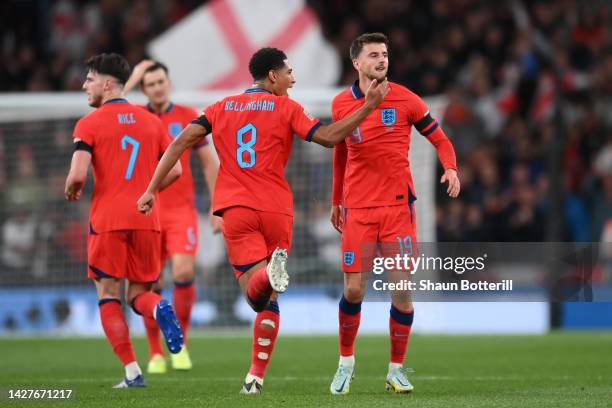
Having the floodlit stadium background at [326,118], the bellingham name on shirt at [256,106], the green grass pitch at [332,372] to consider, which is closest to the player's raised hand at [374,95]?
the bellingham name on shirt at [256,106]

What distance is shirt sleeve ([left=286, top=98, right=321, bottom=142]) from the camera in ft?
24.7

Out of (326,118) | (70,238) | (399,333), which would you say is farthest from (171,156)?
(70,238)

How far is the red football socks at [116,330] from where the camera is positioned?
828 centimetres

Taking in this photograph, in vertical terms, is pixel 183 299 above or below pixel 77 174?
below

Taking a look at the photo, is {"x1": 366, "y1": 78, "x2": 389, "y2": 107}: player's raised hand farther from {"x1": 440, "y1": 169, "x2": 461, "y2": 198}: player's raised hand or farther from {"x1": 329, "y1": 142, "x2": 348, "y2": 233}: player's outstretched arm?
{"x1": 329, "y1": 142, "x2": 348, "y2": 233}: player's outstretched arm

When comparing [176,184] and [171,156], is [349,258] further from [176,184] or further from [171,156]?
[176,184]

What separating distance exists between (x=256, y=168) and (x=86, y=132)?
4.54 ft

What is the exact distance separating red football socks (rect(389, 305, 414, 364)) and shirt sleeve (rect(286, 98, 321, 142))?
1.39 meters

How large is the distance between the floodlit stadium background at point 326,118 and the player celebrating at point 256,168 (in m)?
6.47

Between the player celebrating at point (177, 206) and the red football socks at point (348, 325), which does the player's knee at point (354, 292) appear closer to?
the red football socks at point (348, 325)

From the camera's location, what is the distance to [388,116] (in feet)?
26.7

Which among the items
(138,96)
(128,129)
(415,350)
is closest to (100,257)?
(128,129)

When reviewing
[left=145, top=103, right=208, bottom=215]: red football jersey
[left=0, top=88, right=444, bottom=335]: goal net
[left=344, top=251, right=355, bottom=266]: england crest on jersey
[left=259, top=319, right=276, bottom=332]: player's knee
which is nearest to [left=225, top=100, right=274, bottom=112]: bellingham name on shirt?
[left=344, top=251, right=355, bottom=266]: england crest on jersey

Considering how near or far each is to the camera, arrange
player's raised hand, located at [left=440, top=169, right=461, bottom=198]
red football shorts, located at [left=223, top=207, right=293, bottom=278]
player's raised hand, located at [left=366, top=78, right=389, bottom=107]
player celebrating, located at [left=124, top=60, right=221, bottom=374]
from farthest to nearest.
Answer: player celebrating, located at [left=124, top=60, right=221, bottom=374] < player's raised hand, located at [left=440, top=169, right=461, bottom=198] < red football shorts, located at [left=223, top=207, right=293, bottom=278] < player's raised hand, located at [left=366, top=78, right=389, bottom=107]
